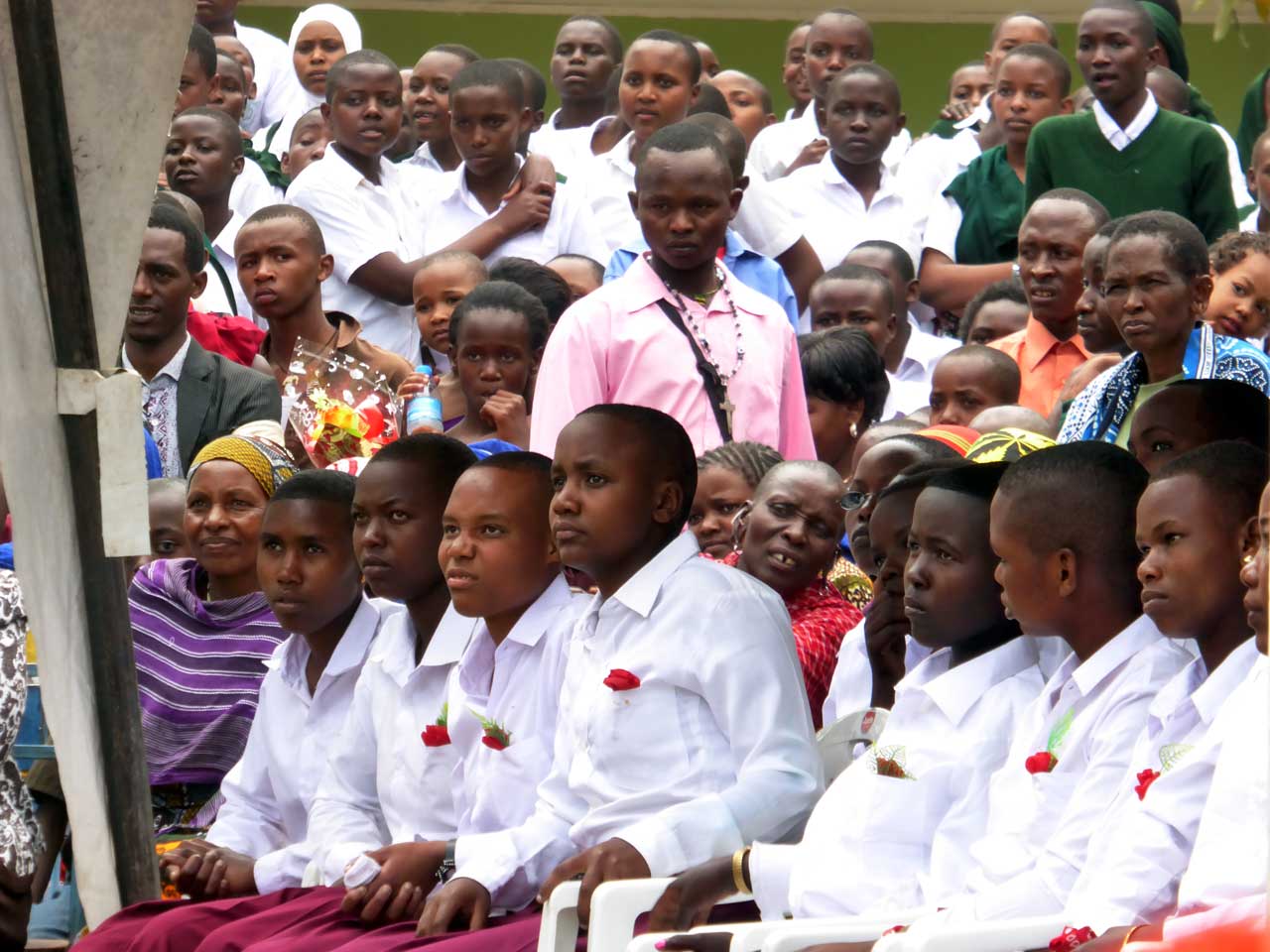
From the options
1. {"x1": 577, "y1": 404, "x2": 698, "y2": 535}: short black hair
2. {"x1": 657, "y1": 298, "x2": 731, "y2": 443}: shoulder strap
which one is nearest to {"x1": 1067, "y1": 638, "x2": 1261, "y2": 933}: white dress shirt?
{"x1": 577, "y1": 404, "x2": 698, "y2": 535}: short black hair

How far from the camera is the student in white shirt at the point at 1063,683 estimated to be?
325cm

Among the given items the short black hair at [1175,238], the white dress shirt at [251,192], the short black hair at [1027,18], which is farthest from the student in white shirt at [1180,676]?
the short black hair at [1027,18]

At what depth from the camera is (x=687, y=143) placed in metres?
5.65

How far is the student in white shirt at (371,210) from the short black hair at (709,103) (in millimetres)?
1138

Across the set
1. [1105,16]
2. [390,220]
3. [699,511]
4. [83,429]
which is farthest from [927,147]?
[83,429]

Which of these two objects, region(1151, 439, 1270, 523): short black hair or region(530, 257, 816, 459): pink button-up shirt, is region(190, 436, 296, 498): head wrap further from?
region(1151, 439, 1270, 523): short black hair

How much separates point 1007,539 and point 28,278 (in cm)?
180

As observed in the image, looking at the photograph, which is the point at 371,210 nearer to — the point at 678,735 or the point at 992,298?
the point at 992,298

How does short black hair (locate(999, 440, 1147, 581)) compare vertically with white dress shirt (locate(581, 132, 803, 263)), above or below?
below

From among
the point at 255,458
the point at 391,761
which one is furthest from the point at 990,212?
the point at 391,761

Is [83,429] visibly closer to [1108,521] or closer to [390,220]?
[1108,521]

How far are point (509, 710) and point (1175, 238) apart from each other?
1.94 metres

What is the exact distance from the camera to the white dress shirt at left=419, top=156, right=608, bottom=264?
8250 millimetres

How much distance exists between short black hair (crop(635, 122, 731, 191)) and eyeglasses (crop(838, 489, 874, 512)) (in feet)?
3.86
